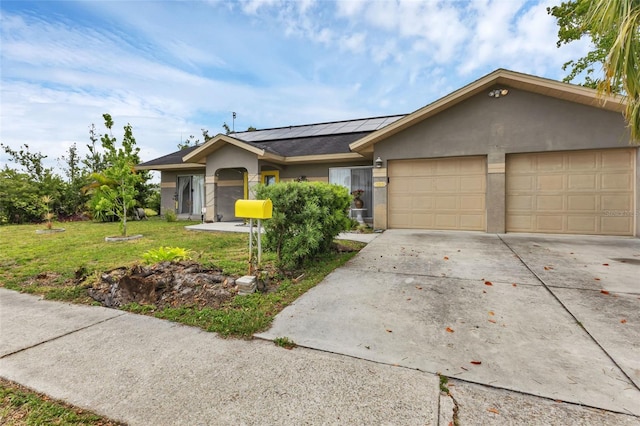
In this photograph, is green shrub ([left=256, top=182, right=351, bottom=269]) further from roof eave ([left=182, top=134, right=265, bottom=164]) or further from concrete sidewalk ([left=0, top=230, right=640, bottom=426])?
roof eave ([left=182, top=134, right=265, bottom=164])

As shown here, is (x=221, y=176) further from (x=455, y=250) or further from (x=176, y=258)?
(x=455, y=250)

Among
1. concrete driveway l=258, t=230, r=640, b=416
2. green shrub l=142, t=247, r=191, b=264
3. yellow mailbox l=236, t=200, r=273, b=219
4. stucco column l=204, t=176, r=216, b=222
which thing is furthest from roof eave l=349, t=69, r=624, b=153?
green shrub l=142, t=247, r=191, b=264

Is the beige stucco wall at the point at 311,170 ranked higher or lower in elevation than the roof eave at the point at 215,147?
lower

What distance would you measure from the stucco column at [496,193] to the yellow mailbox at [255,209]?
293 inches

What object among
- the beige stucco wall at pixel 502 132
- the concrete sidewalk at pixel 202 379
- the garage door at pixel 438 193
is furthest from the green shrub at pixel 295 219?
the beige stucco wall at pixel 502 132

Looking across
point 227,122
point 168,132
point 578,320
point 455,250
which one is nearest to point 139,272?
point 578,320

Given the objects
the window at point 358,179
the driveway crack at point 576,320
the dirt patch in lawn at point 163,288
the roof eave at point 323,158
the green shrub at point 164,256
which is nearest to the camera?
the driveway crack at point 576,320

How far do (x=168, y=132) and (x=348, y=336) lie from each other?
3005cm

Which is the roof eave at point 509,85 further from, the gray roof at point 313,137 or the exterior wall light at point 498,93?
the gray roof at point 313,137

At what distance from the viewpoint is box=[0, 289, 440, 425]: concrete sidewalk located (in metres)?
1.70

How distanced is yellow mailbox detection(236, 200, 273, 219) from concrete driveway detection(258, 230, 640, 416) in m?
1.23

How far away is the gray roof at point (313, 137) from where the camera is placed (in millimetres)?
12009

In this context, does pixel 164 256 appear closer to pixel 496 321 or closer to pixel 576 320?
pixel 496 321

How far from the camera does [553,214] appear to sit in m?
8.17
